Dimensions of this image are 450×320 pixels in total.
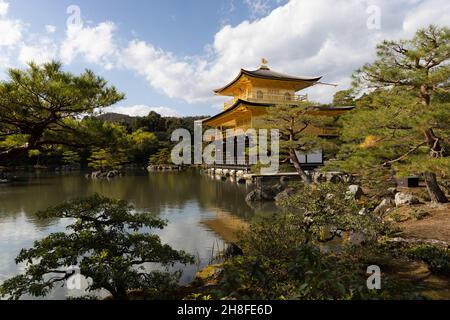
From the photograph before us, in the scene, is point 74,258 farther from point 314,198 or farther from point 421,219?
point 421,219

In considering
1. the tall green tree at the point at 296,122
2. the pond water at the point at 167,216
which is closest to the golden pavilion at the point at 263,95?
the pond water at the point at 167,216

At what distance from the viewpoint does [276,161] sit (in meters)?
13.5

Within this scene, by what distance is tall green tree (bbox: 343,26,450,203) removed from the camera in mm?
6711

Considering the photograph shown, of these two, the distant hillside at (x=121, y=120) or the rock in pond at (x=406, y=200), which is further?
the rock in pond at (x=406, y=200)

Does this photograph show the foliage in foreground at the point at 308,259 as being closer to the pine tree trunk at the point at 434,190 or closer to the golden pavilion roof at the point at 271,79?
the pine tree trunk at the point at 434,190

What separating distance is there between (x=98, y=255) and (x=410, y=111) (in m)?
6.91

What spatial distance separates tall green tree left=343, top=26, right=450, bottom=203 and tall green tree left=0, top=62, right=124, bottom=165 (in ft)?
19.8

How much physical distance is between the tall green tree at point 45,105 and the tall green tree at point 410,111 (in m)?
6.02

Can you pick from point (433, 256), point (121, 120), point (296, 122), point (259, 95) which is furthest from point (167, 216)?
point (121, 120)

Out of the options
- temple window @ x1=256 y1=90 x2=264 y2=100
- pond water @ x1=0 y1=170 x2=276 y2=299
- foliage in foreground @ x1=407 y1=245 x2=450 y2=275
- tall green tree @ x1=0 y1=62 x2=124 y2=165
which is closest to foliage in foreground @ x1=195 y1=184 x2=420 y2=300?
foliage in foreground @ x1=407 y1=245 x2=450 y2=275

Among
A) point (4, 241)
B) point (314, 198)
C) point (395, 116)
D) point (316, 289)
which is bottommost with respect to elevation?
point (4, 241)

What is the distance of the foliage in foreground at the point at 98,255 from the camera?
3.63 m
